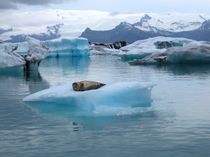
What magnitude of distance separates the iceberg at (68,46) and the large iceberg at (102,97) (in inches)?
1526

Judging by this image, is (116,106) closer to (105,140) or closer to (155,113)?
(155,113)

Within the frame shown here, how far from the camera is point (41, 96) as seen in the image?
1227cm

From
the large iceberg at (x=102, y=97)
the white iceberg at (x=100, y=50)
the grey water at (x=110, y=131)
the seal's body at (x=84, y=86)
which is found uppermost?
the seal's body at (x=84, y=86)

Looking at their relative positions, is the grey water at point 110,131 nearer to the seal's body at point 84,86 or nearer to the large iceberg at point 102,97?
the large iceberg at point 102,97

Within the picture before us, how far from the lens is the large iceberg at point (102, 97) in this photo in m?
10.8

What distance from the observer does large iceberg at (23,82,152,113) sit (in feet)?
35.3

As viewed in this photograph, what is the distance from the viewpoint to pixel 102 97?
10.8 m

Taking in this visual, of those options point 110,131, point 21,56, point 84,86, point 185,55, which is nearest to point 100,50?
point 185,55

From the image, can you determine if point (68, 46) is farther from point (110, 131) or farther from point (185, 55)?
point (110, 131)

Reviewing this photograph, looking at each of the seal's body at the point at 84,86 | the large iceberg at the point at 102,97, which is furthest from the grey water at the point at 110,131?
the seal's body at the point at 84,86

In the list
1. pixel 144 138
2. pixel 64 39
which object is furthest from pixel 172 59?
pixel 144 138

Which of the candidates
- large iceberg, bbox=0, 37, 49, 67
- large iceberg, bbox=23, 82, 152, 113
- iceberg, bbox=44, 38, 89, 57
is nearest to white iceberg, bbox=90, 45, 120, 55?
iceberg, bbox=44, 38, 89, 57

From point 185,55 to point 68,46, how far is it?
2181 cm

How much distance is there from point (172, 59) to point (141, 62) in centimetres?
251
